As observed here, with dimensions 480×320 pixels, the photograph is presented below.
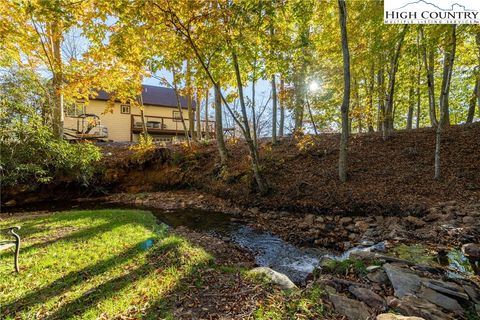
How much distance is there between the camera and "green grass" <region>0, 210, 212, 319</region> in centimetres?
275

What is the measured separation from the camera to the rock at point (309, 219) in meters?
6.84

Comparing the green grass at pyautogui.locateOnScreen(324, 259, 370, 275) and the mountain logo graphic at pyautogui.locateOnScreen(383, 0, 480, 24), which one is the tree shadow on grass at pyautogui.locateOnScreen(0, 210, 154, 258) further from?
the mountain logo graphic at pyautogui.locateOnScreen(383, 0, 480, 24)

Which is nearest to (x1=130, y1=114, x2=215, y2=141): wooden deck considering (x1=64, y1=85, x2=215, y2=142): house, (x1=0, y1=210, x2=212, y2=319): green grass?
A: (x1=64, y1=85, x2=215, y2=142): house

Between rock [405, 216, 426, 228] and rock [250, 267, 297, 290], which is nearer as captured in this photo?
rock [250, 267, 297, 290]

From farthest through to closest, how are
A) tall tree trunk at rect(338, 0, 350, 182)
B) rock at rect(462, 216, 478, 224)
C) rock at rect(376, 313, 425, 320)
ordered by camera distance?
tall tree trunk at rect(338, 0, 350, 182)
rock at rect(462, 216, 478, 224)
rock at rect(376, 313, 425, 320)

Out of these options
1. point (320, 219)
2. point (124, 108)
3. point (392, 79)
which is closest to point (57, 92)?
point (320, 219)

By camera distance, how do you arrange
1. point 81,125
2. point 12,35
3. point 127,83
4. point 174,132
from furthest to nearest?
point 174,132, point 81,125, point 127,83, point 12,35

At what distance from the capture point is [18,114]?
291 inches

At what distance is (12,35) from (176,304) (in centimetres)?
1124

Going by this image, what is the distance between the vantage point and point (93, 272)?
3.57 metres

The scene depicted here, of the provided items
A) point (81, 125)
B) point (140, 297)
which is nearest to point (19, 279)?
point (140, 297)

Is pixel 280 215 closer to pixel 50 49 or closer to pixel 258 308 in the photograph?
pixel 258 308

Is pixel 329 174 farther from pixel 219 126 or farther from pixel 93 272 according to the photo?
pixel 93 272

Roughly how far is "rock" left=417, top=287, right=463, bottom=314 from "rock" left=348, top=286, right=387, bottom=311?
0.53 m
